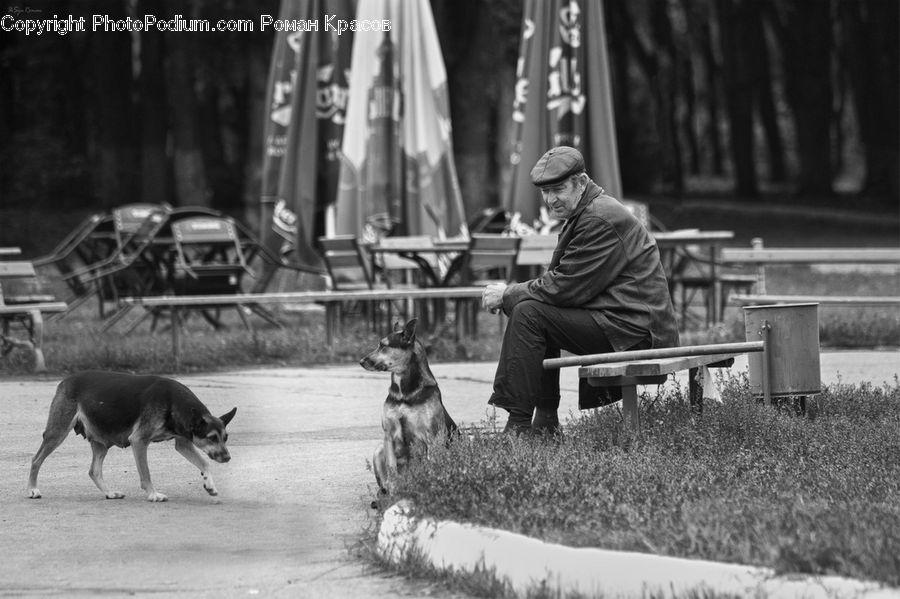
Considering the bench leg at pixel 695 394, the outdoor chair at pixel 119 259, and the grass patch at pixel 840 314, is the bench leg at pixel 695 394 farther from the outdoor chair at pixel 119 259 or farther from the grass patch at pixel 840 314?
the outdoor chair at pixel 119 259

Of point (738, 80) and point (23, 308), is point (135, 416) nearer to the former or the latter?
point (23, 308)

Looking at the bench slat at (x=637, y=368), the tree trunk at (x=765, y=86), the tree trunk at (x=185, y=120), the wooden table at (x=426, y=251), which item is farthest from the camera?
the tree trunk at (x=765, y=86)

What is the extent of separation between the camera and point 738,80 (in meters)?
39.6

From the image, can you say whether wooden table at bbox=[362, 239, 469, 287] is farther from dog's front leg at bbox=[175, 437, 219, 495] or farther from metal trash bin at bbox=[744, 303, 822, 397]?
dog's front leg at bbox=[175, 437, 219, 495]

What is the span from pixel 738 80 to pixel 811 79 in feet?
9.41

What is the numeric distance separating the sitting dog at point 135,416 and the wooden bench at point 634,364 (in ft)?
5.37

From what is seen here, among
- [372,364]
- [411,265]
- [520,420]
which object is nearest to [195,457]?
[372,364]

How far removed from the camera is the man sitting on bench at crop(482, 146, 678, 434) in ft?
24.5

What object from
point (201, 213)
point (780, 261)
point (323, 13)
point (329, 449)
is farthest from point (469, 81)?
point (329, 449)

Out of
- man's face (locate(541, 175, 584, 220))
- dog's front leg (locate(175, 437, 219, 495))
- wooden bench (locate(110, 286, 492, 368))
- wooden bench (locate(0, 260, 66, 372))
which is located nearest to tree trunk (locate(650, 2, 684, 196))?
wooden bench (locate(110, 286, 492, 368))

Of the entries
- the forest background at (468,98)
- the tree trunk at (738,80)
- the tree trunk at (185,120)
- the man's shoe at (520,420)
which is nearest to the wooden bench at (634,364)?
the man's shoe at (520,420)

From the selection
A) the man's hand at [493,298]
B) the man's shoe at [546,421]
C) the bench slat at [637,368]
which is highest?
the man's hand at [493,298]

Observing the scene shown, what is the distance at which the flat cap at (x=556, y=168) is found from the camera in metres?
7.55

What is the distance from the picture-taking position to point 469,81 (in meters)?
27.4
